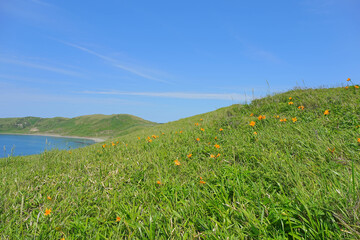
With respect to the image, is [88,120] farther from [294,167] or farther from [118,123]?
[294,167]

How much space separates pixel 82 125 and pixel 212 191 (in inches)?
7173

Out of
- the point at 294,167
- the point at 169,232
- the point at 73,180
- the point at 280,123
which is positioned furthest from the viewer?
the point at 280,123

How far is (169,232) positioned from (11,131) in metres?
244

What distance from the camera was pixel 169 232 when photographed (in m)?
2.33

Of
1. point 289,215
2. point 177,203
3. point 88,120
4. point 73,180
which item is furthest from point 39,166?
point 88,120

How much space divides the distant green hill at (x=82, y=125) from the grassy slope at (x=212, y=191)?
392ft

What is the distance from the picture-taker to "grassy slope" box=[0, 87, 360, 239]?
2.10 metres

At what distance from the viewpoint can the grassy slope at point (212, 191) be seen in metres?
2.10

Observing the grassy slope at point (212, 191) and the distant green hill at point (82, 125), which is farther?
the distant green hill at point (82, 125)

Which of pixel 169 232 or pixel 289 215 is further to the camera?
pixel 169 232

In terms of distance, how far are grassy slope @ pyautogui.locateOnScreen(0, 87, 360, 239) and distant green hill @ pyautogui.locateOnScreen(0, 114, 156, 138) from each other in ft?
392

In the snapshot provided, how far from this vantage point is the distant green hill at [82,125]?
14115cm

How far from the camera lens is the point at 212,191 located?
3031mm

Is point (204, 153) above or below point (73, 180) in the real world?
above
